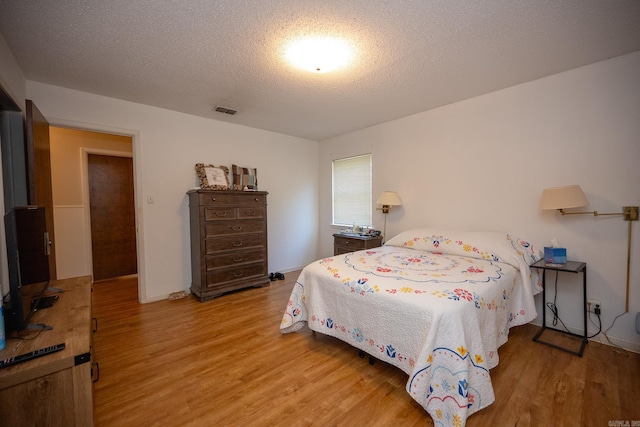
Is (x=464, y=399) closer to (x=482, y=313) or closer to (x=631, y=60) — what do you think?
(x=482, y=313)

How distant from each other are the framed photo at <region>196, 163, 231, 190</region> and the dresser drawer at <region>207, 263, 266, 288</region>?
109 cm

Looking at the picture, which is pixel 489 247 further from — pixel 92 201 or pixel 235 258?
pixel 92 201

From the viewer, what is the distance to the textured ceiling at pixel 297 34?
1578 mm

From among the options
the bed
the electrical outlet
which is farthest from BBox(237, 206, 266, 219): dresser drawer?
the electrical outlet

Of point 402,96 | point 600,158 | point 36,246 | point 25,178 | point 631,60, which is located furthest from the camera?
point 402,96

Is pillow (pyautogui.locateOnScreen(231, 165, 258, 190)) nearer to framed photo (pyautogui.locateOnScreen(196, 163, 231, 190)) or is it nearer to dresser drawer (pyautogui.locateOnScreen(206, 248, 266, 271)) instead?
framed photo (pyautogui.locateOnScreen(196, 163, 231, 190))

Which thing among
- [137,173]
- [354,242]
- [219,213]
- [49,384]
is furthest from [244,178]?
[49,384]

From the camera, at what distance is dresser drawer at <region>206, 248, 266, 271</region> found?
3297mm

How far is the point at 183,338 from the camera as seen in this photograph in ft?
7.73

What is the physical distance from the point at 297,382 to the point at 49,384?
1263mm

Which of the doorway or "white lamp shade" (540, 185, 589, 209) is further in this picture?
the doorway

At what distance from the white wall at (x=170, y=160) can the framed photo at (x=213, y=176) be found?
4.8 inches

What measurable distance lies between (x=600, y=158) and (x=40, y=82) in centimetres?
510

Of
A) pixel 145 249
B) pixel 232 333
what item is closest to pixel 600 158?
pixel 232 333
